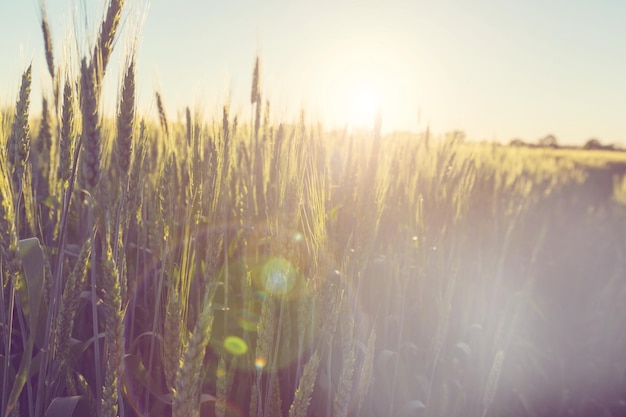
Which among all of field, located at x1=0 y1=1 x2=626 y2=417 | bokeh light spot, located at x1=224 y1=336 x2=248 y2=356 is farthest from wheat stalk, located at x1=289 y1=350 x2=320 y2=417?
bokeh light spot, located at x1=224 y1=336 x2=248 y2=356

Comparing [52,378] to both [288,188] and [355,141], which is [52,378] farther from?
[355,141]

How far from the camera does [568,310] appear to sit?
13.3 feet

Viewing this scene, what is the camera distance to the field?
102cm

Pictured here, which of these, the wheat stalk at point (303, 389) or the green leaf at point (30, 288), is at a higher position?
the green leaf at point (30, 288)

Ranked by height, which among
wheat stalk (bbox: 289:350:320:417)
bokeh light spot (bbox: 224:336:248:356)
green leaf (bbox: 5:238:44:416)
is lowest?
bokeh light spot (bbox: 224:336:248:356)

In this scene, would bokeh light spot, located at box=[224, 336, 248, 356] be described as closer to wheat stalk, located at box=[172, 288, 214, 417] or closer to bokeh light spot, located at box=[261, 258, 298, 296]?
bokeh light spot, located at box=[261, 258, 298, 296]

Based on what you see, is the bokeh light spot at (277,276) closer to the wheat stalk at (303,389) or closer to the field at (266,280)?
the field at (266,280)

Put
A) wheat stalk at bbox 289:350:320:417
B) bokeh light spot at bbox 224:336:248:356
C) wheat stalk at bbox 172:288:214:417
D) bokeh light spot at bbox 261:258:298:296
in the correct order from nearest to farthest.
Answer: wheat stalk at bbox 172:288:214:417
wheat stalk at bbox 289:350:320:417
bokeh light spot at bbox 261:258:298:296
bokeh light spot at bbox 224:336:248:356

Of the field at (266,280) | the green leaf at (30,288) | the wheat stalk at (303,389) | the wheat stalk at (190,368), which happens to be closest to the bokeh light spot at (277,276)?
the field at (266,280)

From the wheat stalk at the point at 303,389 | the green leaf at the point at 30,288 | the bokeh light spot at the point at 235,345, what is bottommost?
the bokeh light spot at the point at 235,345

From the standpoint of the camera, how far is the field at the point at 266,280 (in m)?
1.02

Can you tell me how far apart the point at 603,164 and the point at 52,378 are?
52.8 feet

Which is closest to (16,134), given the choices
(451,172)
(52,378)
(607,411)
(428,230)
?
(52,378)

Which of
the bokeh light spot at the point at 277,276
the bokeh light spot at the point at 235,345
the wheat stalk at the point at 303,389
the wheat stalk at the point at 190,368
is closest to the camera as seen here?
the wheat stalk at the point at 190,368
